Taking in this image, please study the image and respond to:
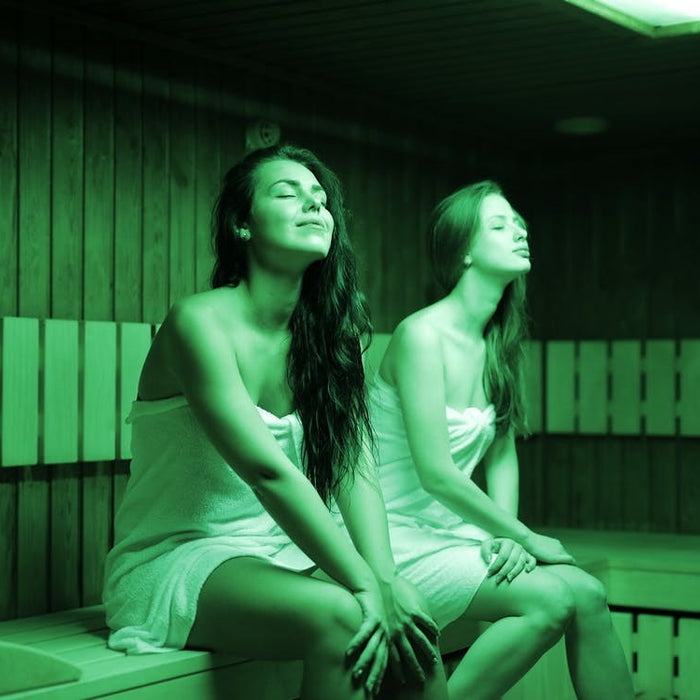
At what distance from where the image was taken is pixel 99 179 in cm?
422

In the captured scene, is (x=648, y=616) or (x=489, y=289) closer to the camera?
(x=489, y=289)

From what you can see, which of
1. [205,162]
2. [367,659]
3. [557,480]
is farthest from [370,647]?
[557,480]

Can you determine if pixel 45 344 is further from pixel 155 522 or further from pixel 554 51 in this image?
pixel 554 51

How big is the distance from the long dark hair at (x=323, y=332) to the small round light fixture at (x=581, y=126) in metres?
2.48

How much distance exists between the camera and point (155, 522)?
330cm

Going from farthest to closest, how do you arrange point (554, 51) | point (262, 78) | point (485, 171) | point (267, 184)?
point (485, 171)
point (262, 78)
point (554, 51)
point (267, 184)

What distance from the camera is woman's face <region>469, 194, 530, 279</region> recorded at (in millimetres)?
4230

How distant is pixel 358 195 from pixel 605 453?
73.2 inches

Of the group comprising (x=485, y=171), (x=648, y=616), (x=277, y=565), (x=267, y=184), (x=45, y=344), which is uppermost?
(x=485, y=171)

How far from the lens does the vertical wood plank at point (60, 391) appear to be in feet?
13.0

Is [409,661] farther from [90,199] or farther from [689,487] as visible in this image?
[689,487]

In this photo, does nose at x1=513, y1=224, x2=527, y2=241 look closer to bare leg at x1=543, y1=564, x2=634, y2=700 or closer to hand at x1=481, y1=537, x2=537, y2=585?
hand at x1=481, y1=537, x2=537, y2=585

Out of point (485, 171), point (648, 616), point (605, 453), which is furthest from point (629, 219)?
point (648, 616)

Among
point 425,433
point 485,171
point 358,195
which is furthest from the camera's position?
point 485,171
